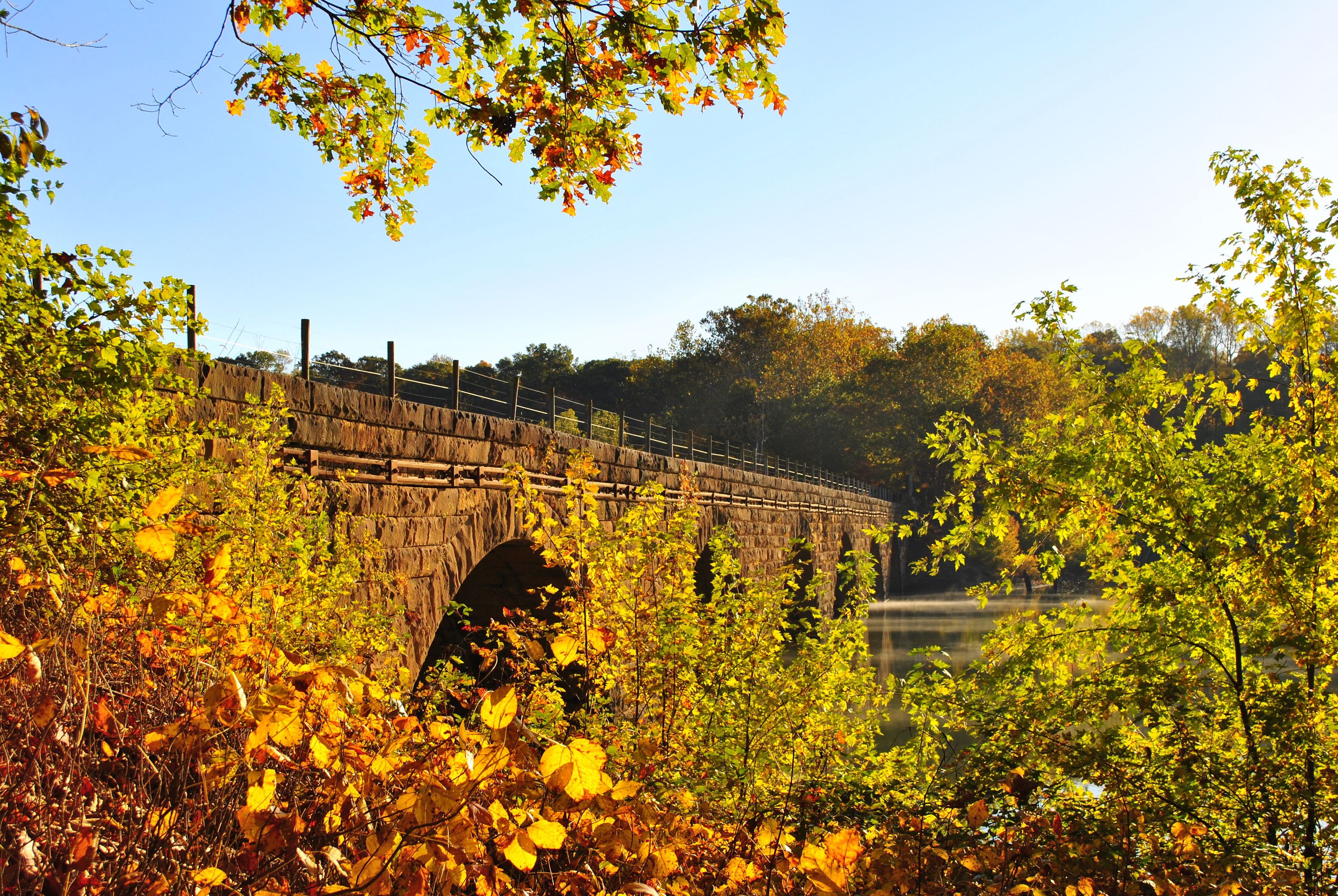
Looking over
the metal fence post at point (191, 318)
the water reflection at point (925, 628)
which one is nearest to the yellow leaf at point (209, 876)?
the metal fence post at point (191, 318)

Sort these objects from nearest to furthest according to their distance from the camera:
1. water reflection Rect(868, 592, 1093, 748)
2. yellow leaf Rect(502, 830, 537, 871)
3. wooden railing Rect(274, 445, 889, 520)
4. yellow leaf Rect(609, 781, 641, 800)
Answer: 1. yellow leaf Rect(502, 830, 537, 871)
2. yellow leaf Rect(609, 781, 641, 800)
3. wooden railing Rect(274, 445, 889, 520)
4. water reflection Rect(868, 592, 1093, 748)

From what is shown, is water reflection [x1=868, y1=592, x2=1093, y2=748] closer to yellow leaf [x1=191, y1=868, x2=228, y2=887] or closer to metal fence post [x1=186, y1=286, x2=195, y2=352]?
metal fence post [x1=186, y1=286, x2=195, y2=352]

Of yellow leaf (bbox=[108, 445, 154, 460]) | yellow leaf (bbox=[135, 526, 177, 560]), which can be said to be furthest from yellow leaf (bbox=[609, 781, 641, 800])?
yellow leaf (bbox=[108, 445, 154, 460])

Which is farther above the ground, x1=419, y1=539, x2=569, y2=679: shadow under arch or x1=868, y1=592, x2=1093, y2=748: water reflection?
x1=419, y1=539, x2=569, y2=679: shadow under arch

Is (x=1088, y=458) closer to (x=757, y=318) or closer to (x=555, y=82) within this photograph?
(x=555, y=82)

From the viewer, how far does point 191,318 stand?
3.76 metres

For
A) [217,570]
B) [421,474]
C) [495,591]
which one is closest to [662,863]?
[217,570]

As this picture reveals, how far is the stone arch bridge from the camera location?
534 cm

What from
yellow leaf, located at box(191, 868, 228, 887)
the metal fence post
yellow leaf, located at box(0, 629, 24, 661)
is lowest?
yellow leaf, located at box(191, 868, 228, 887)

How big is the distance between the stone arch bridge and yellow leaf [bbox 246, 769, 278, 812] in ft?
8.46

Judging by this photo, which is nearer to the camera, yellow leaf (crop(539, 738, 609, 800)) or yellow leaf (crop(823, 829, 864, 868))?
yellow leaf (crop(539, 738, 609, 800))

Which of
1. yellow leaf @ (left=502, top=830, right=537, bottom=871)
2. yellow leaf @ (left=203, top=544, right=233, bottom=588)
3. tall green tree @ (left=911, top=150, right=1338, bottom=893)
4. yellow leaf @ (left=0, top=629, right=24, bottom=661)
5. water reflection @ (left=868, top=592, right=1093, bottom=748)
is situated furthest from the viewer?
water reflection @ (left=868, top=592, right=1093, bottom=748)

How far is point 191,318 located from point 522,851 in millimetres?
3043

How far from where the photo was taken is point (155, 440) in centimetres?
333
